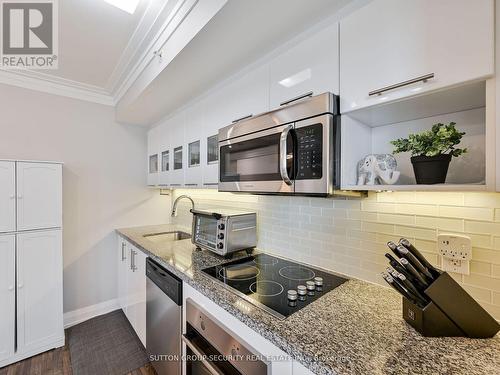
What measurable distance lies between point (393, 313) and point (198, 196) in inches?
78.4

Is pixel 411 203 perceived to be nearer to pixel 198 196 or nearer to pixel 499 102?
pixel 499 102

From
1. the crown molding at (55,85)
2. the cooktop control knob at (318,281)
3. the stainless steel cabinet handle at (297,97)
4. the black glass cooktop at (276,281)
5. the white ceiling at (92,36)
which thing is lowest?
the black glass cooktop at (276,281)

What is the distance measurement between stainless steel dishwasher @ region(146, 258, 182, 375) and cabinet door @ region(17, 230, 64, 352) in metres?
0.94

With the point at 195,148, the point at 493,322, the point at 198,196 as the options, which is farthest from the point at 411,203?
the point at 198,196

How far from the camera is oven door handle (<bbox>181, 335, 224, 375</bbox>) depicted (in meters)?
1.00

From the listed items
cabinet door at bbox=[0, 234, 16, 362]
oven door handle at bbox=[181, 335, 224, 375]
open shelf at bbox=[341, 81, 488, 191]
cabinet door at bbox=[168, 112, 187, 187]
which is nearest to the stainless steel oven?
oven door handle at bbox=[181, 335, 224, 375]

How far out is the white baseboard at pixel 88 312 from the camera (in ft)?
7.72

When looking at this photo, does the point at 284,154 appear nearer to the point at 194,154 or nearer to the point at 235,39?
the point at 235,39

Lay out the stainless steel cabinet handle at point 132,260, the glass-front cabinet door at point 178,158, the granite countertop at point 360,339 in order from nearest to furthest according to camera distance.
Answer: the granite countertop at point 360,339 < the stainless steel cabinet handle at point 132,260 < the glass-front cabinet door at point 178,158

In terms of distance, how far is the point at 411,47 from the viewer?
0.79 m

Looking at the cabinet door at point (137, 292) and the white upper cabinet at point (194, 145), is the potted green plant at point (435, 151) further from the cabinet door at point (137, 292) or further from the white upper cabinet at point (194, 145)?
the cabinet door at point (137, 292)

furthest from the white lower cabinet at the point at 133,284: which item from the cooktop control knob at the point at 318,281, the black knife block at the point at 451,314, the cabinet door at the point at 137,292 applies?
the black knife block at the point at 451,314

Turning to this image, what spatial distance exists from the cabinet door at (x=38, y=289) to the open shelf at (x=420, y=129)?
2414 millimetres

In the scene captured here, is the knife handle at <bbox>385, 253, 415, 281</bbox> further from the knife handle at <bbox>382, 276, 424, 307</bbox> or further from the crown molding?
the crown molding
